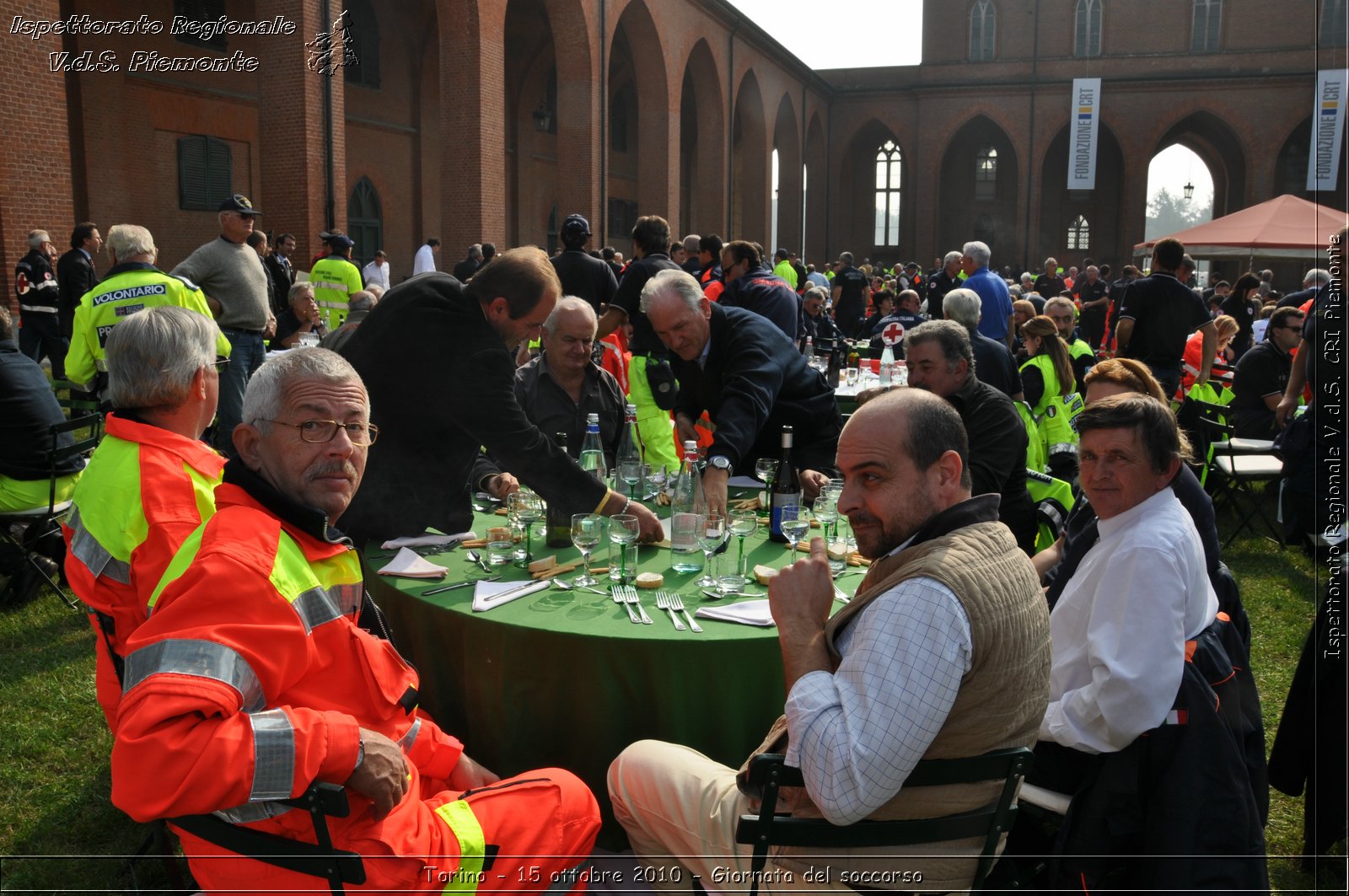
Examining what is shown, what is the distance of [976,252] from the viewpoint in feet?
33.2

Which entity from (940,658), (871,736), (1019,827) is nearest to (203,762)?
(871,736)

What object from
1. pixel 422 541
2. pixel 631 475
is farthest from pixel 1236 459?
pixel 422 541

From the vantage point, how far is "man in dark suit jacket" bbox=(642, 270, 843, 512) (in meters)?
4.27

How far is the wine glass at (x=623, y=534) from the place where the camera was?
2.91 metres

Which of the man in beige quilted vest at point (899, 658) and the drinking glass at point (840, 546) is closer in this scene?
the man in beige quilted vest at point (899, 658)

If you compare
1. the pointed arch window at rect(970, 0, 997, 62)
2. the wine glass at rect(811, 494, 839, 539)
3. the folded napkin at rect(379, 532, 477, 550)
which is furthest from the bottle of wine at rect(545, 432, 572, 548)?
the pointed arch window at rect(970, 0, 997, 62)

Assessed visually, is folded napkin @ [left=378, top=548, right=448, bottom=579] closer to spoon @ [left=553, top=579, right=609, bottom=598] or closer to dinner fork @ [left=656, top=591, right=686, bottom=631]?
spoon @ [left=553, top=579, right=609, bottom=598]

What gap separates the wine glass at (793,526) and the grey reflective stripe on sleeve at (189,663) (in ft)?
6.21

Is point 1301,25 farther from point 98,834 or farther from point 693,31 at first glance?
point 98,834

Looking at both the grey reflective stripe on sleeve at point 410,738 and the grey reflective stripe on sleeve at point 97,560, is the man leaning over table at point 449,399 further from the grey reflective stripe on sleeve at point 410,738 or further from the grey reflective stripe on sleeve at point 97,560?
the grey reflective stripe on sleeve at point 410,738

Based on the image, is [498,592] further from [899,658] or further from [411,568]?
[899,658]

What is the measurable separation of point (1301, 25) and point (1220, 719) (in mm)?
39703

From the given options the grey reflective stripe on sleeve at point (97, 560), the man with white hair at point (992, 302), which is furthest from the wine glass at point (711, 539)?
the man with white hair at point (992, 302)

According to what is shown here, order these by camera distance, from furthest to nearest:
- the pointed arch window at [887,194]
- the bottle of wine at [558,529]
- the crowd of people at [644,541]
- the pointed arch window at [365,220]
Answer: the pointed arch window at [887,194] < the pointed arch window at [365,220] < the bottle of wine at [558,529] < the crowd of people at [644,541]
